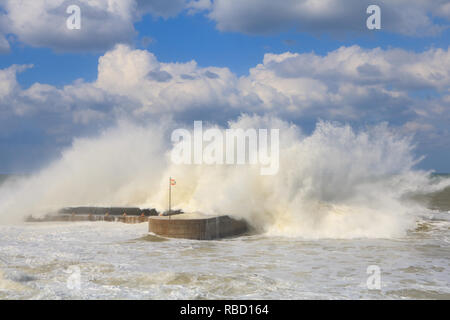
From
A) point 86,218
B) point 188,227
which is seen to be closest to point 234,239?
point 188,227

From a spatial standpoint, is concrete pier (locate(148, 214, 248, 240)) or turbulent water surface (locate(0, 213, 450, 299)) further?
concrete pier (locate(148, 214, 248, 240))

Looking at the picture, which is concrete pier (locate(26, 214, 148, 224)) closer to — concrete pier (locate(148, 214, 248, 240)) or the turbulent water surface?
the turbulent water surface

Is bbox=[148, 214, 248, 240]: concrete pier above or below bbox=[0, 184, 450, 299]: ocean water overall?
above

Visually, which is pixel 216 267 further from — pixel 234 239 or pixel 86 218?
pixel 86 218

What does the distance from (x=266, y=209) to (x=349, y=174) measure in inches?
251

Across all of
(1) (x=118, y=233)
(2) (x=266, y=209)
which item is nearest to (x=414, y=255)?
(2) (x=266, y=209)

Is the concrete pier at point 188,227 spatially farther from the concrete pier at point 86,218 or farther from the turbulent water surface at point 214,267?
the concrete pier at point 86,218

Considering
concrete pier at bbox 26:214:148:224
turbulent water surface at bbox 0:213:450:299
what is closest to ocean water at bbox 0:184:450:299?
turbulent water surface at bbox 0:213:450:299

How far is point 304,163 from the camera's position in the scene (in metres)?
22.2

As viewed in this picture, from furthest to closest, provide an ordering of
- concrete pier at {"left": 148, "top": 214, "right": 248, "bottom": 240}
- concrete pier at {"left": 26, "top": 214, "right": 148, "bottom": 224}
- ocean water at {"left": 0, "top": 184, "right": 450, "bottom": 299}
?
concrete pier at {"left": 26, "top": 214, "right": 148, "bottom": 224}
concrete pier at {"left": 148, "top": 214, "right": 248, "bottom": 240}
ocean water at {"left": 0, "top": 184, "right": 450, "bottom": 299}

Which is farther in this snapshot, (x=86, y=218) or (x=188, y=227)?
(x=86, y=218)

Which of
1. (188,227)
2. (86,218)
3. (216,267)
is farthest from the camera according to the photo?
(86,218)
